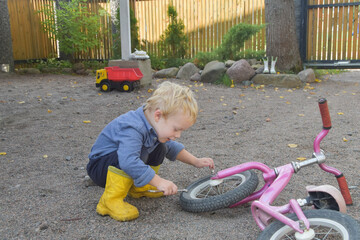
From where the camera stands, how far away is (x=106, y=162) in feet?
6.95

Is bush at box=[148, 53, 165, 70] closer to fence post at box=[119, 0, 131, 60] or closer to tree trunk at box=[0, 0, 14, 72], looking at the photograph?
fence post at box=[119, 0, 131, 60]

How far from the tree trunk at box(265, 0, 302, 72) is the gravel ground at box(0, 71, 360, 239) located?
50.3 inches

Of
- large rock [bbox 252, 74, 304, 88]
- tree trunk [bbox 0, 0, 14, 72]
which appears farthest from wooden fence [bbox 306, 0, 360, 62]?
tree trunk [bbox 0, 0, 14, 72]

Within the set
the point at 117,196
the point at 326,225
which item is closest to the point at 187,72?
the point at 117,196

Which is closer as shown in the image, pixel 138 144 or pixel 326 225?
pixel 326 225

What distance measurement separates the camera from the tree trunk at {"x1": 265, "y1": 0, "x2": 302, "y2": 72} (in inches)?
301

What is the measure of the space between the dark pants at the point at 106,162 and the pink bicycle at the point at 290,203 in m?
0.28

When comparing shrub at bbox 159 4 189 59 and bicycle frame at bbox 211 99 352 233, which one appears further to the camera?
shrub at bbox 159 4 189 59

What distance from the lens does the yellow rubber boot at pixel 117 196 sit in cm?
201

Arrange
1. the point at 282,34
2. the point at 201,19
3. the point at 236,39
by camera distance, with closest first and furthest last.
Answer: the point at 282,34, the point at 236,39, the point at 201,19

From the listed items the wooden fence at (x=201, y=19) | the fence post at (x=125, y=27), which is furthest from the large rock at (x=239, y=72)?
the wooden fence at (x=201, y=19)

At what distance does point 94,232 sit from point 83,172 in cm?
96

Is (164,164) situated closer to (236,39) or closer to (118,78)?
(118,78)

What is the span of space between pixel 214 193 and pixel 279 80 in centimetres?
527
